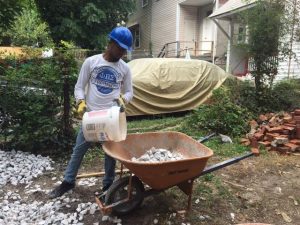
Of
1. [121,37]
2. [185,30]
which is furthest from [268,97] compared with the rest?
[185,30]

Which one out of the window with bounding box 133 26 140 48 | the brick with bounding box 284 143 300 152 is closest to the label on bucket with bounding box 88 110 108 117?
the brick with bounding box 284 143 300 152

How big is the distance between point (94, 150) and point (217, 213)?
9.27 feet

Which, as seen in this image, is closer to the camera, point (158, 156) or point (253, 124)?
point (158, 156)

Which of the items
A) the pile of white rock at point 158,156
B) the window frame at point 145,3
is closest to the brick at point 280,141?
the pile of white rock at point 158,156

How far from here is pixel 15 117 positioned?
6109mm

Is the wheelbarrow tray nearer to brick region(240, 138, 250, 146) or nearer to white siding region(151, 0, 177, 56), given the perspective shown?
brick region(240, 138, 250, 146)

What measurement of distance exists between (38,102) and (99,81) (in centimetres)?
225

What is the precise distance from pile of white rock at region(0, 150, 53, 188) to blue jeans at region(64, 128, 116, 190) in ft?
3.63

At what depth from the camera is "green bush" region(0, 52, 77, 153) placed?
6.03 meters

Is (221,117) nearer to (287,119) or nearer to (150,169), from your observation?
(287,119)

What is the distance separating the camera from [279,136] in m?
6.83

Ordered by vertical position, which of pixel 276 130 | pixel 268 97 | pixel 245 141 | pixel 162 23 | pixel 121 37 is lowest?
pixel 245 141

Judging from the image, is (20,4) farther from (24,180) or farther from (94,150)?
(24,180)

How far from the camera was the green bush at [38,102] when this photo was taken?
19.8 ft
